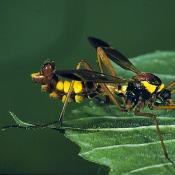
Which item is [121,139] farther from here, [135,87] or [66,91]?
[135,87]

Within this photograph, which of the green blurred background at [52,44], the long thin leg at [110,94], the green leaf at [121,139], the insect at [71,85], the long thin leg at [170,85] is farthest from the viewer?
the green blurred background at [52,44]

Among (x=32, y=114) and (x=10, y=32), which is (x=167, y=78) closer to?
(x=32, y=114)

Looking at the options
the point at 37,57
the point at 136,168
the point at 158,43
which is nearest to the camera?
the point at 136,168

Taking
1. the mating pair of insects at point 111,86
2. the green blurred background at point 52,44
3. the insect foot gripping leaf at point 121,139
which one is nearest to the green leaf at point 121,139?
the insect foot gripping leaf at point 121,139

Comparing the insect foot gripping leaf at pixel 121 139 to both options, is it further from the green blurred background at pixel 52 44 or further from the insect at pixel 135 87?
the green blurred background at pixel 52 44

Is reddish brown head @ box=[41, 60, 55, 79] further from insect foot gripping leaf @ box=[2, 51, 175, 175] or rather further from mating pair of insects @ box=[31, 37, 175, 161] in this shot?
insect foot gripping leaf @ box=[2, 51, 175, 175]

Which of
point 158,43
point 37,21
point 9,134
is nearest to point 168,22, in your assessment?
point 158,43

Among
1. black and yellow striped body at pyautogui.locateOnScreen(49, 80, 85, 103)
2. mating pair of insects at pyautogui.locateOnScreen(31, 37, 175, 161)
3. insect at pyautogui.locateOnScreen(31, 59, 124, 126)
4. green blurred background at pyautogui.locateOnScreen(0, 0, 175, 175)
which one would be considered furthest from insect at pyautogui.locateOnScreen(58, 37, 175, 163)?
green blurred background at pyautogui.locateOnScreen(0, 0, 175, 175)
